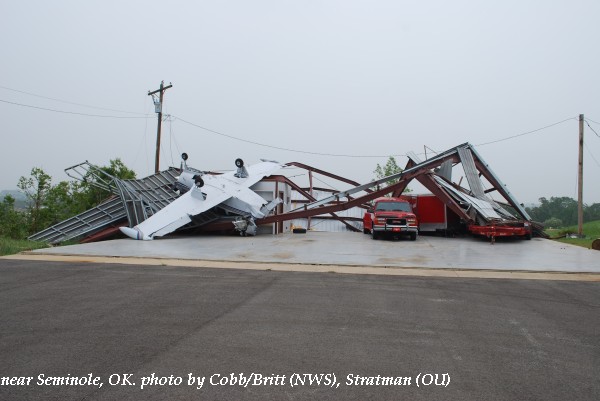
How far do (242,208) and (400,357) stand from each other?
64.6ft

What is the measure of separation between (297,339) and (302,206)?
19.7m

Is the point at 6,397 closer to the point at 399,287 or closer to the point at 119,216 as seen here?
the point at 399,287

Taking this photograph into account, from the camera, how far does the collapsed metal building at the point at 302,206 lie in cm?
2086

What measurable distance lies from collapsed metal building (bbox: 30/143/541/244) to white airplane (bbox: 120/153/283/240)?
72 centimetres

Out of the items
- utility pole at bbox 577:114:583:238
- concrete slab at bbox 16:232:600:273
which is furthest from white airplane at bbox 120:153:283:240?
utility pole at bbox 577:114:583:238

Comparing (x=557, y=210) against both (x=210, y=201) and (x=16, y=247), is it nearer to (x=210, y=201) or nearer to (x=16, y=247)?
(x=210, y=201)

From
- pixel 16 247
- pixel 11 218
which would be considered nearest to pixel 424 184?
pixel 16 247

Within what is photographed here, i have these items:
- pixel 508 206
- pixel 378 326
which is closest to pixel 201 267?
pixel 378 326

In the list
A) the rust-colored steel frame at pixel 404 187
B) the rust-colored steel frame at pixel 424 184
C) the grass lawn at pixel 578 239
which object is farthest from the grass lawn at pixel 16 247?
the grass lawn at pixel 578 239

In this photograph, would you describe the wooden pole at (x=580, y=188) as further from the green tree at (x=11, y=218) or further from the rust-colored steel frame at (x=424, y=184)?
the green tree at (x=11, y=218)

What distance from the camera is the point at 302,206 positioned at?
2506 centimetres

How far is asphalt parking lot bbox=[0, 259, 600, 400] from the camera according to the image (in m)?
4.03

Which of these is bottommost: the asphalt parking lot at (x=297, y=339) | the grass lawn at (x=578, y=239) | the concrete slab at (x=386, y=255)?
the asphalt parking lot at (x=297, y=339)

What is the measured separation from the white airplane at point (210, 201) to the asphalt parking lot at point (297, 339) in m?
11.2
